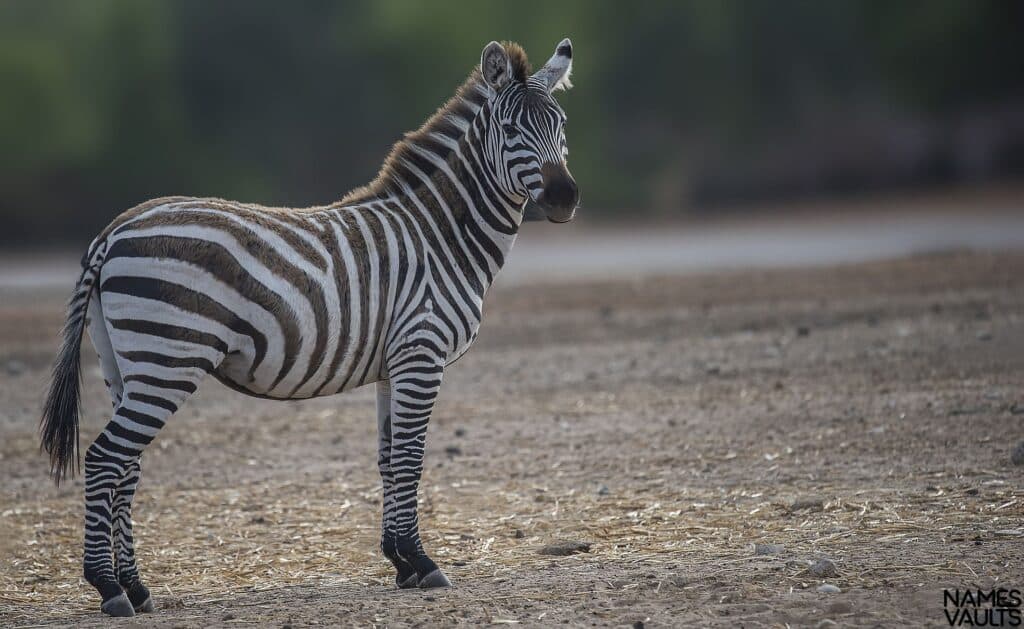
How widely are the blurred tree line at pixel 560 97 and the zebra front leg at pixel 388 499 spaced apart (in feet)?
86.8

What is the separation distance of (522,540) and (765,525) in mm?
1326

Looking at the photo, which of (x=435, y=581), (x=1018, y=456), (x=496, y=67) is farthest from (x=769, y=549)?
(x=496, y=67)

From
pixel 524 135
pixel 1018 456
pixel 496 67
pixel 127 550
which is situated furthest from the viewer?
pixel 1018 456

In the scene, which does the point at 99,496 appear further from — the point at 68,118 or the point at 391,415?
the point at 68,118

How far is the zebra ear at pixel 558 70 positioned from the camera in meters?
6.49

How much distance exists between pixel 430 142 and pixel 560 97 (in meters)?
26.5

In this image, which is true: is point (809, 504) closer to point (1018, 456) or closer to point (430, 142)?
point (1018, 456)

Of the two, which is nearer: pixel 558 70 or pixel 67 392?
pixel 67 392

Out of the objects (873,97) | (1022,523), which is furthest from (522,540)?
(873,97)

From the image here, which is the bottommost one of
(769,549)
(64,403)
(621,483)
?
(769,549)

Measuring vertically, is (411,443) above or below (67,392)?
below

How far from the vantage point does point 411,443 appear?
5949mm

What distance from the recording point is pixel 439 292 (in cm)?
607

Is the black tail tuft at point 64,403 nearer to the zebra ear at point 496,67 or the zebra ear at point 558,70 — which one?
the zebra ear at point 496,67
